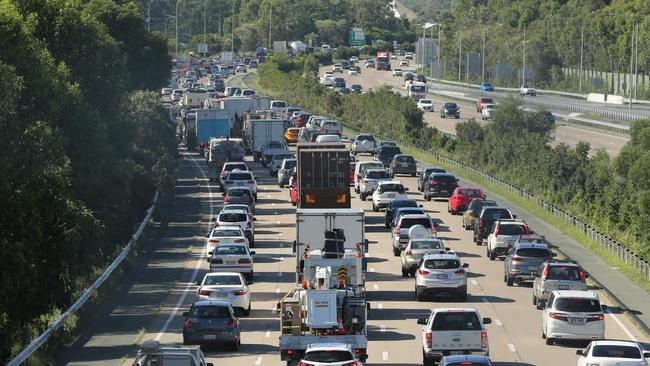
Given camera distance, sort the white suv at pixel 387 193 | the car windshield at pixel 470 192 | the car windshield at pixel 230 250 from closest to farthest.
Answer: the car windshield at pixel 230 250
the car windshield at pixel 470 192
the white suv at pixel 387 193

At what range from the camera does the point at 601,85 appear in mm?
181375

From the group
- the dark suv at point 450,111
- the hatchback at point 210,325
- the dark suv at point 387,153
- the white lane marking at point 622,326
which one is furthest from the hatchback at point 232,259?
the dark suv at point 450,111

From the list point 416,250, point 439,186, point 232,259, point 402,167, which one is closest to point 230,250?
point 232,259

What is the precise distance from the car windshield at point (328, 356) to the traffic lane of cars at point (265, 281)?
584cm

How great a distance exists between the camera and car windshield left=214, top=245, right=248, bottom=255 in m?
52.6

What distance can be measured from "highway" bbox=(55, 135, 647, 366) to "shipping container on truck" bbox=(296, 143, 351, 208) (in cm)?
243

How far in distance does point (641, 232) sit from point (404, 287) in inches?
521

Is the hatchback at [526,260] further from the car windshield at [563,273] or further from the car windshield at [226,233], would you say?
the car windshield at [226,233]

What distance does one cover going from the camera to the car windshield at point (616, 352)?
32844mm

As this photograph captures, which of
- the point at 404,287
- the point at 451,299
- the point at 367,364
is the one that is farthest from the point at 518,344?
the point at 404,287

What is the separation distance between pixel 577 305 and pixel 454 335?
4.83m

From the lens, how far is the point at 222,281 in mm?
45312

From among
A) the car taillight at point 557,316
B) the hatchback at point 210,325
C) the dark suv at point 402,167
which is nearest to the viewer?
the hatchback at point 210,325

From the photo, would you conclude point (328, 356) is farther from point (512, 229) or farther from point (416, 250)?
point (512, 229)
